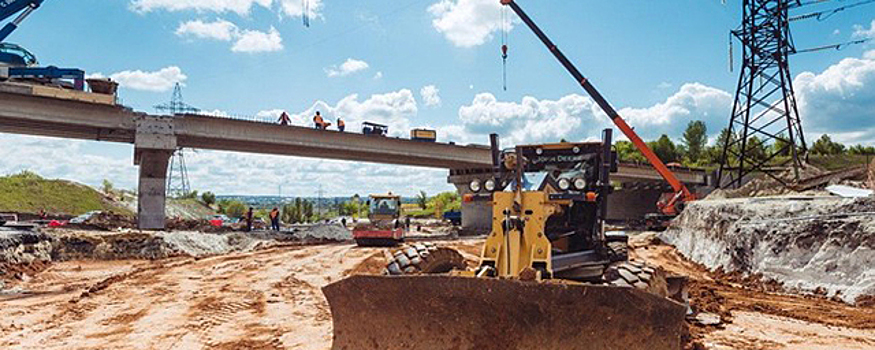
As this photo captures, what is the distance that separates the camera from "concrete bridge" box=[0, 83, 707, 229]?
2552cm

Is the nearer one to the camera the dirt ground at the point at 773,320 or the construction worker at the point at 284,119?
the dirt ground at the point at 773,320

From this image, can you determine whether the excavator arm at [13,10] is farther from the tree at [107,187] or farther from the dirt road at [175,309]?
the tree at [107,187]

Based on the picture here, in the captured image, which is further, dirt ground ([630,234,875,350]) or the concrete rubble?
the concrete rubble

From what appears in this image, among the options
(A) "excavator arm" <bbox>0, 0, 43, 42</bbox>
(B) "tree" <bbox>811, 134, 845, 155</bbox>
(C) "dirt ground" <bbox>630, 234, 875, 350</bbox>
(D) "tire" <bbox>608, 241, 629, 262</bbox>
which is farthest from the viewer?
(B) "tree" <bbox>811, 134, 845, 155</bbox>

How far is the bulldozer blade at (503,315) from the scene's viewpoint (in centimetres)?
455

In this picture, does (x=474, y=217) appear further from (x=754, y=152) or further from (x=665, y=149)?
(x=665, y=149)

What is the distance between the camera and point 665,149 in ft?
261

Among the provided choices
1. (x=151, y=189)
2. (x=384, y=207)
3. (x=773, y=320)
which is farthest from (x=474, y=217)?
(x=773, y=320)

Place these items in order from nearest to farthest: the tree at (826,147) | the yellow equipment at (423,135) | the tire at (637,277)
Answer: the tire at (637,277) < the yellow equipment at (423,135) < the tree at (826,147)

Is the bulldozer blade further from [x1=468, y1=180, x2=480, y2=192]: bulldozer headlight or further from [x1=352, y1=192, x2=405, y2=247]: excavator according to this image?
[x1=352, y1=192, x2=405, y2=247]: excavator

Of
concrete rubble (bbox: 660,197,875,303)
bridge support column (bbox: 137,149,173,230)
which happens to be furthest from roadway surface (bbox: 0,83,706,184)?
concrete rubble (bbox: 660,197,875,303)

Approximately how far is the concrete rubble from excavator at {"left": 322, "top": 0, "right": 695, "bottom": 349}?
488 cm

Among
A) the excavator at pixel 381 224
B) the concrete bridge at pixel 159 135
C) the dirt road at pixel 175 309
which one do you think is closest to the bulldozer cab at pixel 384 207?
the excavator at pixel 381 224

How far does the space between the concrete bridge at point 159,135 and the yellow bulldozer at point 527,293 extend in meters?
24.7
